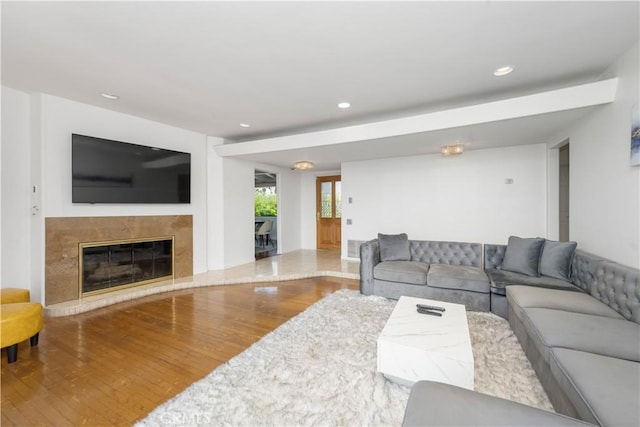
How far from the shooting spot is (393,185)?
220 inches

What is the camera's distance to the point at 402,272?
3.65 meters

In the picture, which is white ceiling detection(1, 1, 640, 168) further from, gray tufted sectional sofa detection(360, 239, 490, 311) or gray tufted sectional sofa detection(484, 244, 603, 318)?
gray tufted sectional sofa detection(360, 239, 490, 311)

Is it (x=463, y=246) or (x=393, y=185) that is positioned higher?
(x=393, y=185)

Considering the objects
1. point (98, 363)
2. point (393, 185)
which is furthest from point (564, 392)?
point (393, 185)

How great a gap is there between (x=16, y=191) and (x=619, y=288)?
6395 mm

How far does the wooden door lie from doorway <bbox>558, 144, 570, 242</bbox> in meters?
4.59

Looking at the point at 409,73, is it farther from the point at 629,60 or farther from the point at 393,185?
the point at 393,185

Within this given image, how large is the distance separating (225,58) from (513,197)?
486cm

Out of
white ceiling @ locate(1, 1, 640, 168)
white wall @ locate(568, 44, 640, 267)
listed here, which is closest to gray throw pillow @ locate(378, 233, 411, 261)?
white ceiling @ locate(1, 1, 640, 168)

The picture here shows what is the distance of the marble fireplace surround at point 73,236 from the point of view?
135 inches

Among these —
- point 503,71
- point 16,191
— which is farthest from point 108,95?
point 503,71

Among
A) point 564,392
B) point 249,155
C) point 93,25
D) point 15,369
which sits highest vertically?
point 93,25

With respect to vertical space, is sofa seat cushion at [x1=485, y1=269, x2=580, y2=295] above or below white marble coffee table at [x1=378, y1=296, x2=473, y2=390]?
above

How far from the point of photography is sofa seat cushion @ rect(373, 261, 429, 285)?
3.57 m
